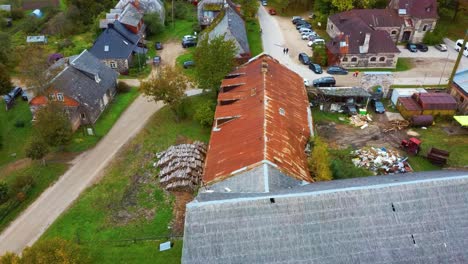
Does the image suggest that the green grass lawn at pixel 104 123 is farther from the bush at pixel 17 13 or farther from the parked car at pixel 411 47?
the bush at pixel 17 13

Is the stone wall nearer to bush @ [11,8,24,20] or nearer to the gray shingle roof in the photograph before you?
the gray shingle roof

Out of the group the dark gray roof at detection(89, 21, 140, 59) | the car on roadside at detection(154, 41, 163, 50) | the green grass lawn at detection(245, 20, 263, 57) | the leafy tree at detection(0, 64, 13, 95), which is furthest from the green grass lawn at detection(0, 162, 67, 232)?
the green grass lawn at detection(245, 20, 263, 57)

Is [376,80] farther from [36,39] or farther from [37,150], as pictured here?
[36,39]

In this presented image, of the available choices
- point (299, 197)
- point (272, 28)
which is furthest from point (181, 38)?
point (299, 197)

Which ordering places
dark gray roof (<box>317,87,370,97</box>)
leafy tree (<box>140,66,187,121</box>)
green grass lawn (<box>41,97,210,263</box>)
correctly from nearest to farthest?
green grass lawn (<box>41,97,210,263</box>), leafy tree (<box>140,66,187,121</box>), dark gray roof (<box>317,87,370,97</box>)

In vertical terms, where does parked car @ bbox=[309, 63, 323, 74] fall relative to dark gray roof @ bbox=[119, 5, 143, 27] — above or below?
below

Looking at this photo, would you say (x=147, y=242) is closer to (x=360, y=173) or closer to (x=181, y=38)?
(x=360, y=173)
